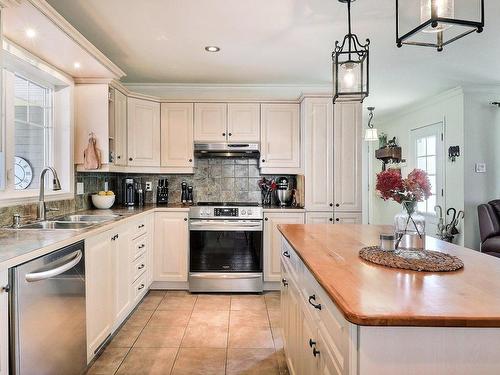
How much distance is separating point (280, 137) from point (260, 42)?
1219mm

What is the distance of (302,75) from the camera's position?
4020 mm

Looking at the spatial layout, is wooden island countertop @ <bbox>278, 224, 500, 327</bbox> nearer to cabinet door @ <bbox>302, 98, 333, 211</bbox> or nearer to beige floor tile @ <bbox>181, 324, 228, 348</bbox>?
beige floor tile @ <bbox>181, 324, 228, 348</bbox>

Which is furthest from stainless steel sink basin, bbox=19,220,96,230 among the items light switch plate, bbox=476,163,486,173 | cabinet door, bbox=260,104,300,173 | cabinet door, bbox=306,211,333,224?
light switch plate, bbox=476,163,486,173

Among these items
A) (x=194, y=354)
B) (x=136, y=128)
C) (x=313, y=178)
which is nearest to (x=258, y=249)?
(x=313, y=178)

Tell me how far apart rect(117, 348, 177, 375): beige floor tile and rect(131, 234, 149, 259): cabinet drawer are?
2.81 feet

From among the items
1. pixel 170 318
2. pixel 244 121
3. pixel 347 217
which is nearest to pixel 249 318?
pixel 170 318

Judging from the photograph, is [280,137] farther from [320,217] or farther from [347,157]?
[320,217]

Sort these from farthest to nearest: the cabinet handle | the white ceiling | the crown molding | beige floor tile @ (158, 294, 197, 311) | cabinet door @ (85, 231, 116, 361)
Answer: beige floor tile @ (158, 294, 197, 311)
the white ceiling
cabinet door @ (85, 231, 116, 361)
the crown molding
the cabinet handle

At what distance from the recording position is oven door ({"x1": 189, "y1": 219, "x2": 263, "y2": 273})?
371cm

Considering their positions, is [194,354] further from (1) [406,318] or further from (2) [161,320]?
(1) [406,318]

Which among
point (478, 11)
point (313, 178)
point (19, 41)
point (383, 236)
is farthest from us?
point (313, 178)

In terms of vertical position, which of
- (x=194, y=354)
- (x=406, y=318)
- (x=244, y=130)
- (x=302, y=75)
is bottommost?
(x=194, y=354)

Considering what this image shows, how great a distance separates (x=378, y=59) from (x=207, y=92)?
206 cm

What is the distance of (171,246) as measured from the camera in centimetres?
378
